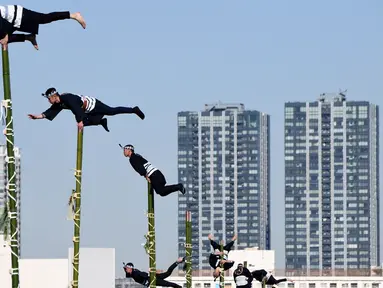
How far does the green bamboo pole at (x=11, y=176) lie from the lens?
2323 centimetres

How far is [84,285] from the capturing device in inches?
1681

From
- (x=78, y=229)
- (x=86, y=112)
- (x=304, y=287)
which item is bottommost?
(x=304, y=287)

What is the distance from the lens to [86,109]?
2683cm

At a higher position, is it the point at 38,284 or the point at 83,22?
the point at 83,22

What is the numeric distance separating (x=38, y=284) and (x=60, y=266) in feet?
3.91

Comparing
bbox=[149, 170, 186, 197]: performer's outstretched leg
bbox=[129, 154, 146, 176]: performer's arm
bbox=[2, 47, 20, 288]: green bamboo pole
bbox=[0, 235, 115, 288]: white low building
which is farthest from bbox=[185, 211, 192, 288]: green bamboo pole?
bbox=[2, 47, 20, 288]: green bamboo pole

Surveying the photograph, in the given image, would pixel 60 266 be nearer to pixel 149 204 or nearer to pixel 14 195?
pixel 149 204

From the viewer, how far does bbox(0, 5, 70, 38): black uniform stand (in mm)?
23641

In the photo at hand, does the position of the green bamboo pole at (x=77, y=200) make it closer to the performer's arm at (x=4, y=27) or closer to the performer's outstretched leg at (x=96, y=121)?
the performer's outstretched leg at (x=96, y=121)

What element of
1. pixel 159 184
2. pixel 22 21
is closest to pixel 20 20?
pixel 22 21

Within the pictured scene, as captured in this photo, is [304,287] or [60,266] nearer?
[60,266]

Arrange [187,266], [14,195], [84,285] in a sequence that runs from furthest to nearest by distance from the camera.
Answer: [84,285] → [187,266] → [14,195]

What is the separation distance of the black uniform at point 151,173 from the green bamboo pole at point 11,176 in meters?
6.46

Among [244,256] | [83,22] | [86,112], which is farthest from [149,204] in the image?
[244,256]
